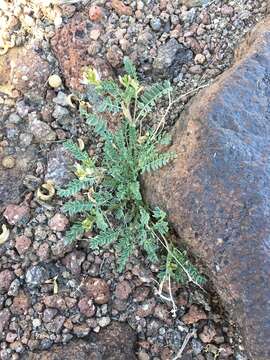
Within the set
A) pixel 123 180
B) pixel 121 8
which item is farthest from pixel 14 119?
pixel 121 8

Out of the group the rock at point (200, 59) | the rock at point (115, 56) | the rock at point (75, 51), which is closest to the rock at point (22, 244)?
the rock at point (75, 51)

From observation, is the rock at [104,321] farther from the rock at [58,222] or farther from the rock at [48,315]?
the rock at [58,222]

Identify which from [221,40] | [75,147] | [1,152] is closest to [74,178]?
[75,147]

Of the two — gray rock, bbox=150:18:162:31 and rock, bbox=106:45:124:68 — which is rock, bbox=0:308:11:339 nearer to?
rock, bbox=106:45:124:68

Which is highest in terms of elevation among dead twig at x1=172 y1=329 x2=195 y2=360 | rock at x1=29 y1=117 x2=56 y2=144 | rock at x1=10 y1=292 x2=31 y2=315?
rock at x1=29 y1=117 x2=56 y2=144

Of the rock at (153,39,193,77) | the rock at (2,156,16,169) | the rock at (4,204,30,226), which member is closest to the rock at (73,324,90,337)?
the rock at (4,204,30,226)

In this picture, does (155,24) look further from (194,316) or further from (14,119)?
(194,316)

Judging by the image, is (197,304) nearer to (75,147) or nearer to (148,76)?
(75,147)
